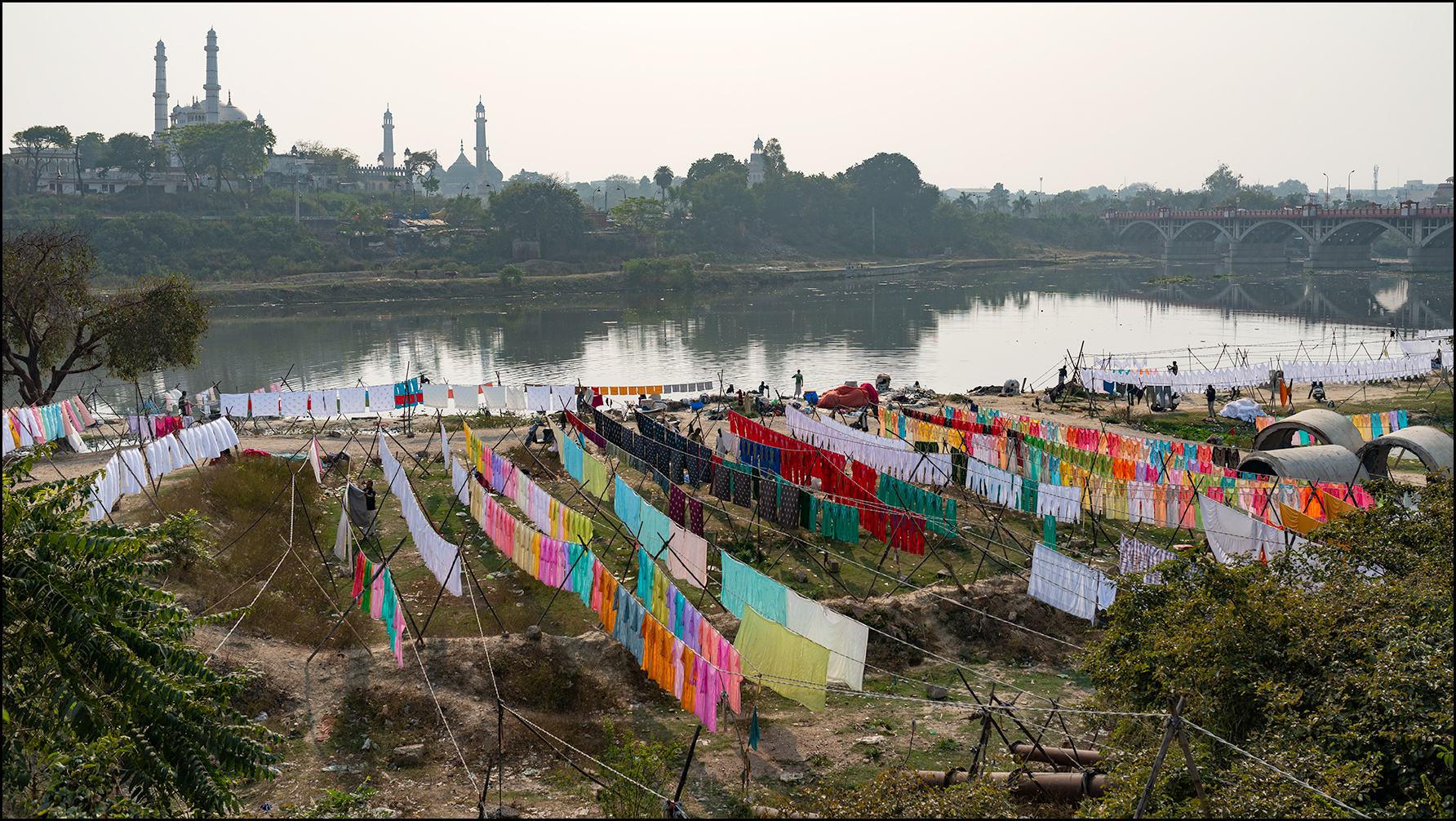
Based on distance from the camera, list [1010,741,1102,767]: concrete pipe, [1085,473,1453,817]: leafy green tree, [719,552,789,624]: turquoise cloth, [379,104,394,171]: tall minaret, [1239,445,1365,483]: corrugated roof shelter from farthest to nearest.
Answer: [379,104,394,171]: tall minaret
[1239,445,1365,483]: corrugated roof shelter
[719,552,789,624]: turquoise cloth
[1010,741,1102,767]: concrete pipe
[1085,473,1453,817]: leafy green tree

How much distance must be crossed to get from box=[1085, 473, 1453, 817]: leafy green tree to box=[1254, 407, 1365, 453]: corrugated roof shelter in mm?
10426

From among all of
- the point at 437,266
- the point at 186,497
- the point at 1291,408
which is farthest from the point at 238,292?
the point at 1291,408

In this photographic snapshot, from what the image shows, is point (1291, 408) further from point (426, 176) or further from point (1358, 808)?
point (426, 176)

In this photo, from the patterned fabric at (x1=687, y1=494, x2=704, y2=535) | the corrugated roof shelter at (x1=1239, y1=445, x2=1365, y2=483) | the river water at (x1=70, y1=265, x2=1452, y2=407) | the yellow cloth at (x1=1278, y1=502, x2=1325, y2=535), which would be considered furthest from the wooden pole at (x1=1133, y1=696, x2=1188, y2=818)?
the river water at (x1=70, y1=265, x2=1452, y2=407)

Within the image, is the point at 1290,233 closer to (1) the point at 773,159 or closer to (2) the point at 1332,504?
(1) the point at 773,159

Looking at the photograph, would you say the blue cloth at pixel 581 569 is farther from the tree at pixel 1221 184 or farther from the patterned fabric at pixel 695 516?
the tree at pixel 1221 184

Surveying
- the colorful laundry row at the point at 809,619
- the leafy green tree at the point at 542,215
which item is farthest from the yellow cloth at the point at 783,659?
the leafy green tree at the point at 542,215

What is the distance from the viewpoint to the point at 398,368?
1917 inches

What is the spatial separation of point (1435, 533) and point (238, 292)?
74942mm

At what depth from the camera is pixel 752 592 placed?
1223 centimetres

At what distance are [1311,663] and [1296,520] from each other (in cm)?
740

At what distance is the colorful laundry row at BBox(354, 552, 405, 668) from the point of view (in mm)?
12203

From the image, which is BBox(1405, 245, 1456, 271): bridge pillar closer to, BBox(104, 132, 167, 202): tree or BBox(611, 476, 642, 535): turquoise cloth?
BBox(611, 476, 642, 535): turquoise cloth

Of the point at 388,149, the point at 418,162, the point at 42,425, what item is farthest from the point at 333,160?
the point at 42,425
